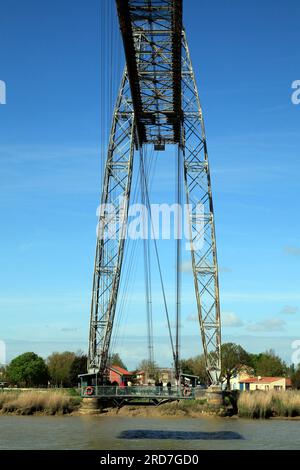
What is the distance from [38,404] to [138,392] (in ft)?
16.7

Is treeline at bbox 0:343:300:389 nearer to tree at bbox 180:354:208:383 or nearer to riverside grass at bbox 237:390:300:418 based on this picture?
tree at bbox 180:354:208:383

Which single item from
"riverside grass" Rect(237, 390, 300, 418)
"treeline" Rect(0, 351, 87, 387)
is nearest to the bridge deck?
"riverside grass" Rect(237, 390, 300, 418)

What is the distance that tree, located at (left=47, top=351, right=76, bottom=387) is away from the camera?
66.5 metres

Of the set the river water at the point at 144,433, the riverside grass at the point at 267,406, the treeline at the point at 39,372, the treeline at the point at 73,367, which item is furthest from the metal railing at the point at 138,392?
the treeline at the point at 39,372

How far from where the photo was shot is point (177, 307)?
Answer: 3130 cm

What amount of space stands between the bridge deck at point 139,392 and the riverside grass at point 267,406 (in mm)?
3125

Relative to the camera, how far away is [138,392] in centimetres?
3098

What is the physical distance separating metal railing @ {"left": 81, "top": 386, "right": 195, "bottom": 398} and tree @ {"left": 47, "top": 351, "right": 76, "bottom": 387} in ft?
109

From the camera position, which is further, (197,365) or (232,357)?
(197,365)

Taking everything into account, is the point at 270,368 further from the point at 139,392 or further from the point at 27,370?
the point at 139,392

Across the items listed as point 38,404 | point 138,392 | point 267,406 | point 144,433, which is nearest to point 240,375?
point 267,406

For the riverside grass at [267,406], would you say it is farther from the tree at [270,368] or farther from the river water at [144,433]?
the tree at [270,368]
